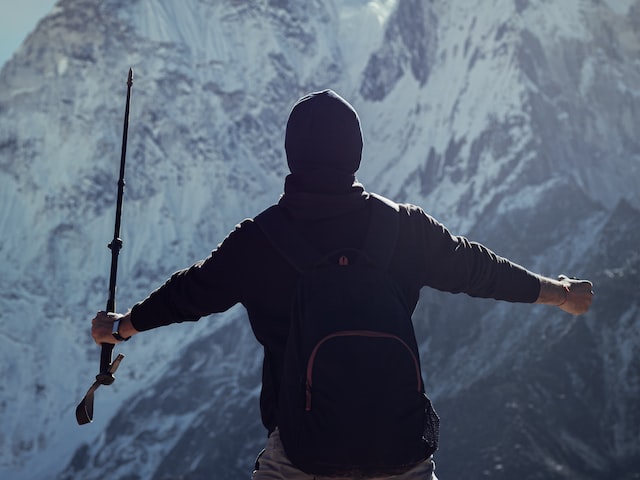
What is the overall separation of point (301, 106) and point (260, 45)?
121457 millimetres

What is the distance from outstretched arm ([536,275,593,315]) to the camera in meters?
4.91

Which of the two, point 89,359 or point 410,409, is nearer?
point 410,409

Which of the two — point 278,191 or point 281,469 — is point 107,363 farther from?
point 278,191

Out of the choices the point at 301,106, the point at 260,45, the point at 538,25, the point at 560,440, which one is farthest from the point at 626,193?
the point at 301,106

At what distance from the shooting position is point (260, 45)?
124 m

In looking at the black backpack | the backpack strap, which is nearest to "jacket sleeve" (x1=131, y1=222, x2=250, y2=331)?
the backpack strap

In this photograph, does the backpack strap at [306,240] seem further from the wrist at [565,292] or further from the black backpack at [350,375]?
the wrist at [565,292]

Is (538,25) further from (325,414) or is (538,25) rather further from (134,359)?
(325,414)

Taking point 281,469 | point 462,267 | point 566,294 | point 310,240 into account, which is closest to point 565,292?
point 566,294

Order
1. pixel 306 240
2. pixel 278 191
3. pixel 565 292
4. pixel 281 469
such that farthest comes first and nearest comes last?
pixel 278 191 < pixel 565 292 < pixel 306 240 < pixel 281 469

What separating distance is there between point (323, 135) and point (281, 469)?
1.32m

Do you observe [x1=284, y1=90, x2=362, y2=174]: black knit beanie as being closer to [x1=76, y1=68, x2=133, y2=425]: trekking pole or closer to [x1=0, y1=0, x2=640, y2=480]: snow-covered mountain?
[x1=76, y1=68, x2=133, y2=425]: trekking pole

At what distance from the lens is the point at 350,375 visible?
4133 mm

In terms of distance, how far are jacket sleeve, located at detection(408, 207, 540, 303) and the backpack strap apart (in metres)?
0.15
